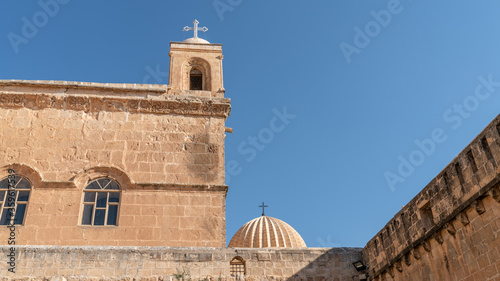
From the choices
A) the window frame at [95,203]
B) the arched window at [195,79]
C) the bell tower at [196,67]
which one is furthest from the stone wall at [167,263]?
the arched window at [195,79]

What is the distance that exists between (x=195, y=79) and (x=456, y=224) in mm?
9531

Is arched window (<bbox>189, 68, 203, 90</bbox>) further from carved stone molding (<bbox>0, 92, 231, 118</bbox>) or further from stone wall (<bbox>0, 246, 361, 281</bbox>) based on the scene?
stone wall (<bbox>0, 246, 361, 281</bbox>)

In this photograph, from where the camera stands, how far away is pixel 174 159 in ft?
37.8

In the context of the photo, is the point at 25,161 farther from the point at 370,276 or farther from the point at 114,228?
the point at 370,276

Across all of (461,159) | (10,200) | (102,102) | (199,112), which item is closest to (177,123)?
(199,112)

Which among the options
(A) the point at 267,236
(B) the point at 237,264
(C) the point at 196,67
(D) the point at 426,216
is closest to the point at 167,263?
(B) the point at 237,264

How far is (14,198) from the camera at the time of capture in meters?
10.7

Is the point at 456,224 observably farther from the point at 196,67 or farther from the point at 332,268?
the point at 196,67

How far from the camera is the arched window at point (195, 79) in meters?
13.9

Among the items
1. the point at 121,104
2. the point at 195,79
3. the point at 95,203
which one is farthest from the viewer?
the point at 195,79

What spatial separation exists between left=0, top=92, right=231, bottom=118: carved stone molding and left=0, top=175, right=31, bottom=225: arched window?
2.08 metres

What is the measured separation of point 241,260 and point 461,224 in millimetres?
3941

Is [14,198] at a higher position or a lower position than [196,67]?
lower

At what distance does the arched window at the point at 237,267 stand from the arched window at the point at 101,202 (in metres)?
3.38
